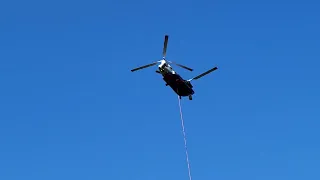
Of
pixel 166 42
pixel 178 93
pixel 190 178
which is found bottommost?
pixel 190 178

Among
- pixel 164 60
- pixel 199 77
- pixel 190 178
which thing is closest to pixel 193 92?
pixel 199 77

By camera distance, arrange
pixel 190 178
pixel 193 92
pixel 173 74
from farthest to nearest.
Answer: pixel 193 92 < pixel 173 74 < pixel 190 178

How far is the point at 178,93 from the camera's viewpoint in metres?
39.7

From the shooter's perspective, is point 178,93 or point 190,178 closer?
point 190,178

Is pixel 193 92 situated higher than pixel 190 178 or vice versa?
pixel 193 92

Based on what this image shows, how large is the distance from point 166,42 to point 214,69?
4.66m

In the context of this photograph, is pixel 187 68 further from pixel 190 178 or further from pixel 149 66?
pixel 190 178

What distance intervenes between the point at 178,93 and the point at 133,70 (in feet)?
13.9

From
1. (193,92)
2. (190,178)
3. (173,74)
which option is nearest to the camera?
(190,178)

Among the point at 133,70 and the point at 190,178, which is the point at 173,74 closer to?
the point at 133,70

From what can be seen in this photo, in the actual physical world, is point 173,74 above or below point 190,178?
above

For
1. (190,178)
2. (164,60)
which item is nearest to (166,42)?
(164,60)

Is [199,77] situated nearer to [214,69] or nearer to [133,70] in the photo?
[214,69]

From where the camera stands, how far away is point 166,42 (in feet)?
133
